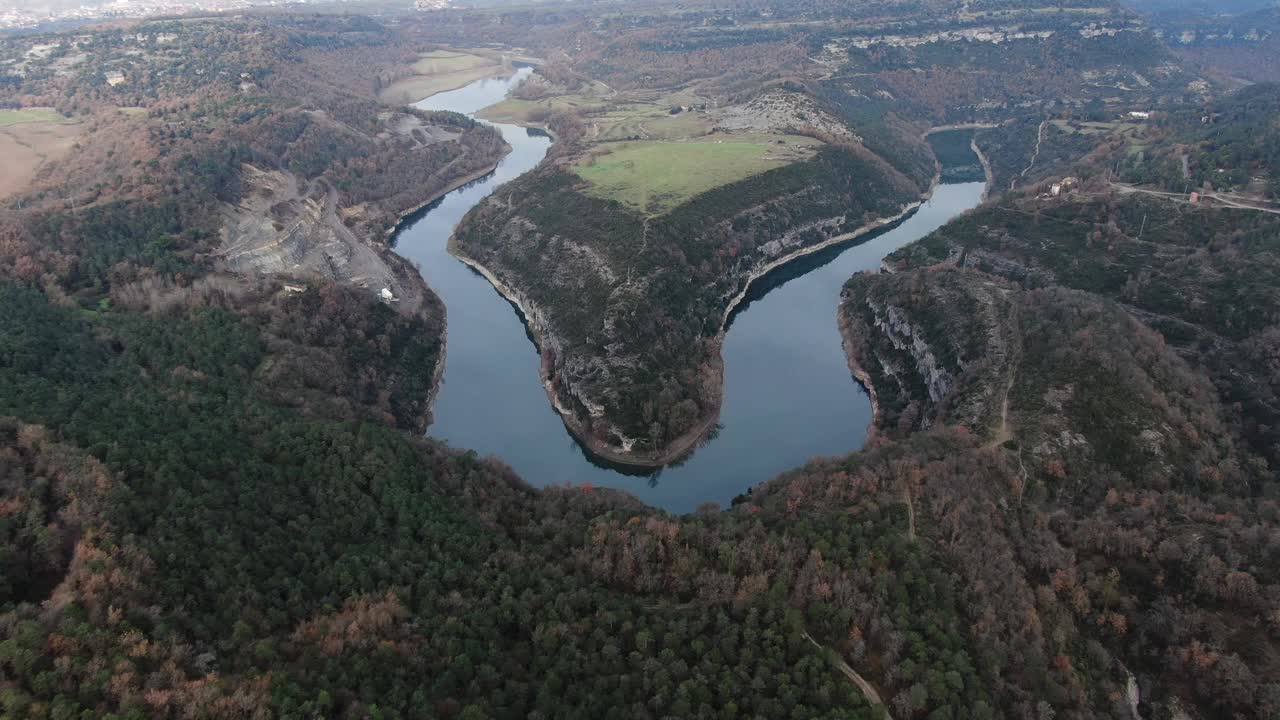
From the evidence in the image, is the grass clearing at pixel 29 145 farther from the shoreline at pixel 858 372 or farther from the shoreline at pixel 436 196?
the shoreline at pixel 858 372

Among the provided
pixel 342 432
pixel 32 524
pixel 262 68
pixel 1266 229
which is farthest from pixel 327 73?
pixel 1266 229

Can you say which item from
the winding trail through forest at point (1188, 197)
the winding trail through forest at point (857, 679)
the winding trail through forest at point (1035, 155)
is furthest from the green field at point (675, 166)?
the winding trail through forest at point (857, 679)

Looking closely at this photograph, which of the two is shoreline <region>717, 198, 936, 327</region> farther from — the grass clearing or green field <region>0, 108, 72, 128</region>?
green field <region>0, 108, 72, 128</region>

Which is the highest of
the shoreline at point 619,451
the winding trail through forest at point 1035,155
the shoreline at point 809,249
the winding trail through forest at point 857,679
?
the winding trail through forest at point 1035,155

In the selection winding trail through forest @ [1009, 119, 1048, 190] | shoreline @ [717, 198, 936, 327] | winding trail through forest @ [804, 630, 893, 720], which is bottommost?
shoreline @ [717, 198, 936, 327]

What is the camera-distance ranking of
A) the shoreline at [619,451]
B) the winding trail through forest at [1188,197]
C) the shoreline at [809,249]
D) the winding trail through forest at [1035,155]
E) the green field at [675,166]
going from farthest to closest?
1. the winding trail through forest at [1035,155]
2. the green field at [675,166]
3. the shoreline at [809,249]
4. the winding trail through forest at [1188,197]
5. the shoreline at [619,451]

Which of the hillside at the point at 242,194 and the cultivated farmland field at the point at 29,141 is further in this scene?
the cultivated farmland field at the point at 29,141

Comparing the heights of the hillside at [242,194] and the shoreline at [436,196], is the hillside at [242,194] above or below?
above

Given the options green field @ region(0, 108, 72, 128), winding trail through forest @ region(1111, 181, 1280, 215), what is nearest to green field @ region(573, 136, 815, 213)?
winding trail through forest @ region(1111, 181, 1280, 215)
